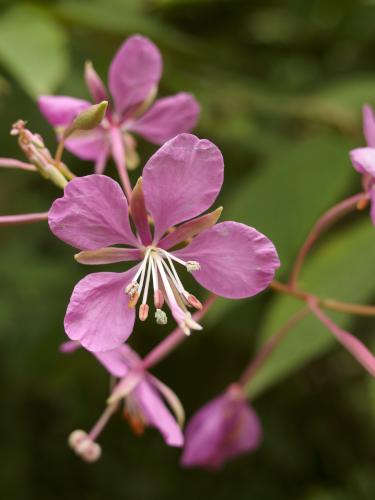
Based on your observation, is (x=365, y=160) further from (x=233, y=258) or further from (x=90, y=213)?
(x=90, y=213)

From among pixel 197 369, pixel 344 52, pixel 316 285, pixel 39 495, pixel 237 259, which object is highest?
pixel 237 259

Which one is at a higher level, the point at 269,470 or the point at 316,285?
the point at 316,285

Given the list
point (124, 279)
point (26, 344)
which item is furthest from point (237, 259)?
point (26, 344)

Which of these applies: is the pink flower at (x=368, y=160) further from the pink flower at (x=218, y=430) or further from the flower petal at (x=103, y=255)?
the pink flower at (x=218, y=430)

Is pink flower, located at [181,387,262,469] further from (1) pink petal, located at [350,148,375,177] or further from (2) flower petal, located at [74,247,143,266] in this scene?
(1) pink petal, located at [350,148,375,177]

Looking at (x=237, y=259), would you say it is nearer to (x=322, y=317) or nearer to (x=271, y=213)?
(x=322, y=317)
